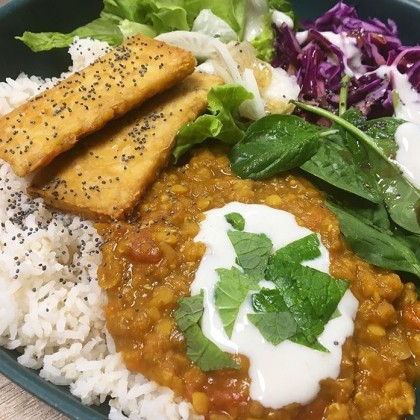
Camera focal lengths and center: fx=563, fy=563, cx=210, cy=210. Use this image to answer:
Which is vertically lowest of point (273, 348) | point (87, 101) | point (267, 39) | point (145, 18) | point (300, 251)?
point (273, 348)

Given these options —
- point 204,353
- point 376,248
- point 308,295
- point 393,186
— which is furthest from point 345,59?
point 204,353

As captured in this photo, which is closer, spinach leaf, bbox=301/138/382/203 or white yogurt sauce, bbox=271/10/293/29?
spinach leaf, bbox=301/138/382/203

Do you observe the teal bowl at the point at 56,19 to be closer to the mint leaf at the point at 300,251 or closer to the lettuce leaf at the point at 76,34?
the lettuce leaf at the point at 76,34

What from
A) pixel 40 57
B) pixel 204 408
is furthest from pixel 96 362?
pixel 40 57

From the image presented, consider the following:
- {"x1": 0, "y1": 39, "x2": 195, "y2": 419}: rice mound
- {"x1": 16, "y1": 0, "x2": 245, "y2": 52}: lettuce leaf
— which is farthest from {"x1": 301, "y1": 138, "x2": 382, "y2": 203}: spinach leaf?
{"x1": 16, "y1": 0, "x2": 245, "y2": 52}: lettuce leaf

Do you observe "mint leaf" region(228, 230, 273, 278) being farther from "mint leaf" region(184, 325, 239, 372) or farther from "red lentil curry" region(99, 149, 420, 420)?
"mint leaf" region(184, 325, 239, 372)

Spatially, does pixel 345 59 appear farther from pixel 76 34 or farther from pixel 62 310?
pixel 62 310

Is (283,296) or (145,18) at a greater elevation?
(145,18)
